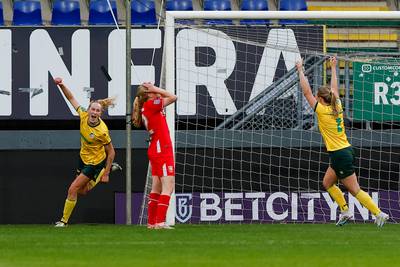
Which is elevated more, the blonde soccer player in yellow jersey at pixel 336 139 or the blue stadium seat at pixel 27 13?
the blue stadium seat at pixel 27 13

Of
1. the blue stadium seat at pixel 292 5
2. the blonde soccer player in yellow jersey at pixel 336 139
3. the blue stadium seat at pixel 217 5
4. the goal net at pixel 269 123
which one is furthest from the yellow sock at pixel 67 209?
the blue stadium seat at pixel 292 5

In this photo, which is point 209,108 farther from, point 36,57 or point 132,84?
point 36,57

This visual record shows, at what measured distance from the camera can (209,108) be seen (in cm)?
1853

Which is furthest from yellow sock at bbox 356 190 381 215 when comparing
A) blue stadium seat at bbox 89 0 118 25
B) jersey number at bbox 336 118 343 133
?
blue stadium seat at bbox 89 0 118 25

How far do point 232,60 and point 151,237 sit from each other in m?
5.94

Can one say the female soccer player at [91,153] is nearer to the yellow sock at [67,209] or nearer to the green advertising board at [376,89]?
the yellow sock at [67,209]

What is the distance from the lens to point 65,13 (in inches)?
842

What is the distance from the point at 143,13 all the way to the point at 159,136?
22.5 ft

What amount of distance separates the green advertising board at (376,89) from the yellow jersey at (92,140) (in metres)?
4.13

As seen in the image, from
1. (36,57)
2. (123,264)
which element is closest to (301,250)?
(123,264)

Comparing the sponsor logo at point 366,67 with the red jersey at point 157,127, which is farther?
the sponsor logo at point 366,67

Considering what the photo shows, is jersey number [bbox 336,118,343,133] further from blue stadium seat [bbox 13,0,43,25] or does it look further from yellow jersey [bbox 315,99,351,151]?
blue stadium seat [bbox 13,0,43,25]

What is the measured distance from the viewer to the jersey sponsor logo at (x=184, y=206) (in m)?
18.0

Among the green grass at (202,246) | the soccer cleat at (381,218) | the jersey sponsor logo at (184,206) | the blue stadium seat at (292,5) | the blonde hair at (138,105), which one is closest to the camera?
the green grass at (202,246)
